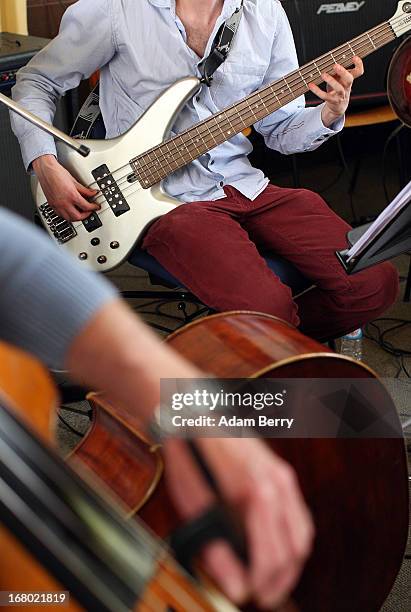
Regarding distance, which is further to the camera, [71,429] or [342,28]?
[342,28]

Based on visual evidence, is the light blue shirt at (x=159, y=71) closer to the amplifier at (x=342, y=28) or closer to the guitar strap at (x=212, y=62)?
the guitar strap at (x=212, y=62)

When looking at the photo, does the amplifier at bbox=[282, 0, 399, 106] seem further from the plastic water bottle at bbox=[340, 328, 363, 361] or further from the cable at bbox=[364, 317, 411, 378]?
the plastic water bottle at bbox=[340, 328, 363, 361]

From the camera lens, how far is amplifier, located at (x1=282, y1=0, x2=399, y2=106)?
3391 millimetres

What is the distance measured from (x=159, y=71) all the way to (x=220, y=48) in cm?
15

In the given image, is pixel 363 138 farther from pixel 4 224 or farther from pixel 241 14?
pixel 4 224

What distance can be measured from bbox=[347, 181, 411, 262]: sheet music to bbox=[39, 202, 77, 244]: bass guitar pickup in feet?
2.63

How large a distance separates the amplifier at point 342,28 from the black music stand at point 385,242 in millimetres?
1819

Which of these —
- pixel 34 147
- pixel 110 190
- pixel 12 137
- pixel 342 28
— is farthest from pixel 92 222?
pixel 342 28

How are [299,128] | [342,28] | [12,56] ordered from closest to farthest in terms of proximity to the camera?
1. [299,128]
2. [12,56]
3. [342,28]

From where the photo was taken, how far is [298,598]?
1410 millimetres

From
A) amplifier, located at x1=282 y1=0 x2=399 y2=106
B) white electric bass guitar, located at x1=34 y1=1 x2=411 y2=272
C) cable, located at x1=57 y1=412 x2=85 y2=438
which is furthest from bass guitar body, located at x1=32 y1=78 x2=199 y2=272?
amplifier, located at x1=282 y1=0 x2=399 y2=106

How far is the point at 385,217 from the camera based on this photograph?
1476 mm

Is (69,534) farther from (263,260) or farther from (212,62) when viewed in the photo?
(212,62)

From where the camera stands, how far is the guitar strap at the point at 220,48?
2137 mm
